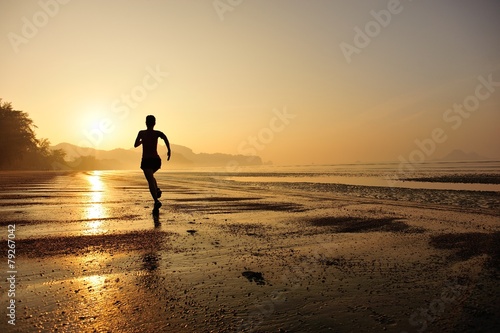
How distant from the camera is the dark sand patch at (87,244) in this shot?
5.01 metres

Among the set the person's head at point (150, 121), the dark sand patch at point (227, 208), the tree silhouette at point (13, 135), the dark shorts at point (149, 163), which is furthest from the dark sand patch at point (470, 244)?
the tree silhouette at point (13, 135)

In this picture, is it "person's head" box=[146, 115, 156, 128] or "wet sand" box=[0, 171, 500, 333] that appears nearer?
"wet sand" box=[0, 171, 500, 333]

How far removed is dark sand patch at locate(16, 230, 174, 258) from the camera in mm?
5012

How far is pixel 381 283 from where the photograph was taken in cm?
376

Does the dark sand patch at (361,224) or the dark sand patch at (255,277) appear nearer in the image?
the dark sand patch at (255,277)

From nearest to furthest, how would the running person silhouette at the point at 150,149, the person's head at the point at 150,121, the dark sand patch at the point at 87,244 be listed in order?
the dark sand patch at the point at 87,244, the running person silhouette at the point at 150,149, the person's head at the point at 150,121

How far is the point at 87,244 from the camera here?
18.2 ft

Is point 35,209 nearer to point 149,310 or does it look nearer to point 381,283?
point 149,310

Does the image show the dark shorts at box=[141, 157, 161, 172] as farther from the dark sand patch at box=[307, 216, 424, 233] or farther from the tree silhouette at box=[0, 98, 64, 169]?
the tree silhouette at box=[0, 98, 64, 169]

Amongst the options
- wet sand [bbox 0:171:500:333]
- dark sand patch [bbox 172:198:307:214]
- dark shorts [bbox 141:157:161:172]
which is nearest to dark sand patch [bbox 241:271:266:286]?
wet sand [bbox 0:171:500:333]

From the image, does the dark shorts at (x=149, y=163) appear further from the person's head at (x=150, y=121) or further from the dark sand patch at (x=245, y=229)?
the dark sand patch at (x=245, y=229)

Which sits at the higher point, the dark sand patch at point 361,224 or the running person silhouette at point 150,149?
the running person silhouette at point 150,149

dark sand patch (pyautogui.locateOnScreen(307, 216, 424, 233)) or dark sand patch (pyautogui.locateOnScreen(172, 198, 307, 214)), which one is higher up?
dark sand patch (pyautogui.locateOnScreen(307, 216, 424, 233))

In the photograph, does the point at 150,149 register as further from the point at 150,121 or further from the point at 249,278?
the point at 249,278
